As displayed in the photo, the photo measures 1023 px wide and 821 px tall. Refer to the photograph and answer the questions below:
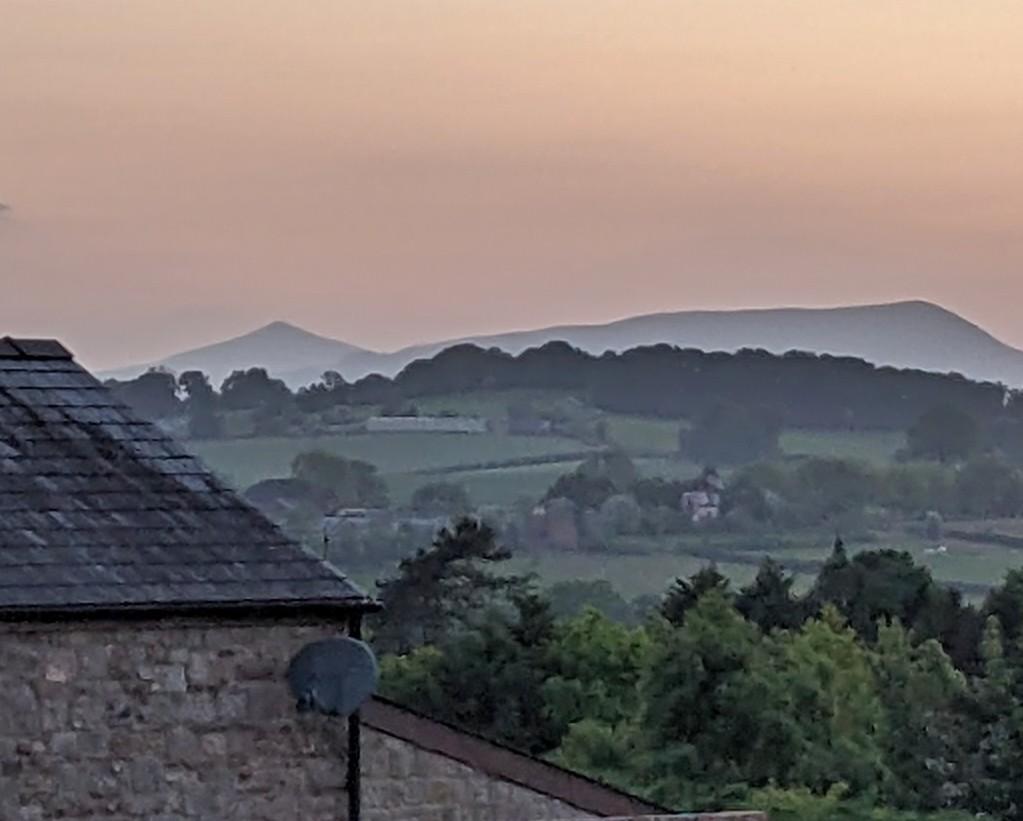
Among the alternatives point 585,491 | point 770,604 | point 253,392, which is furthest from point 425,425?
point 770,604

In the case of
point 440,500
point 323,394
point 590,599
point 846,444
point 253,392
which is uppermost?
point 323,394

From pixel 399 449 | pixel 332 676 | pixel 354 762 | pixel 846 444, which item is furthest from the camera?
pixel 846 444

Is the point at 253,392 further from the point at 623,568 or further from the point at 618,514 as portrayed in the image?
the point at 623,568

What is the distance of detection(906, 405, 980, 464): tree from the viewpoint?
16975 centimetres

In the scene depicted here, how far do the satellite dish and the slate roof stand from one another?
26cm

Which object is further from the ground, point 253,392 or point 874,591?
point 253,392

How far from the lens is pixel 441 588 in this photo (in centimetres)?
5359

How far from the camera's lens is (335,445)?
146 meters

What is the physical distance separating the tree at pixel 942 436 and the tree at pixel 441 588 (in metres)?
116

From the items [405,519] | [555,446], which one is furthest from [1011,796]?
[555,446]

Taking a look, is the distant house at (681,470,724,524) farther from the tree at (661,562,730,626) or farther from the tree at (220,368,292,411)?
the tree at (661,562,730,626)

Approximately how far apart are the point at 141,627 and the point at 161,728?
528mm

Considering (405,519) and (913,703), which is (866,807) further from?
(405,519)

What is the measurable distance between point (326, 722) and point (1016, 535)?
421 ft
